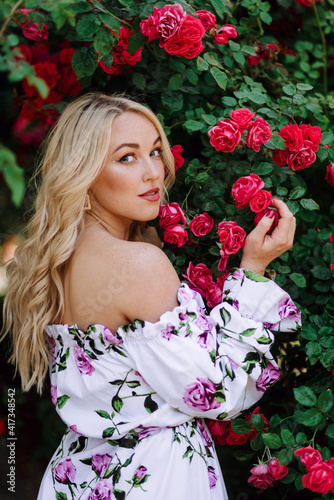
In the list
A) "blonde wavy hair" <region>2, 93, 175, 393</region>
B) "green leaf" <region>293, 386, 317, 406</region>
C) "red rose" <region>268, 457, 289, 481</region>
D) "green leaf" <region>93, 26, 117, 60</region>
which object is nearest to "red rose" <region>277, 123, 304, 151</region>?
"blonde wavy hair" <region>2, 93, 175, 393</region>

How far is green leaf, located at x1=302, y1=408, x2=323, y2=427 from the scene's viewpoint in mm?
1749

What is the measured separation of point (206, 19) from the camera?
6.76ft

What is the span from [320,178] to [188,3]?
959 mm

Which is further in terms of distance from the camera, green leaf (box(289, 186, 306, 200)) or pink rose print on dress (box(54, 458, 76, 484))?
green leaf (box(289, 186, 306, 200))

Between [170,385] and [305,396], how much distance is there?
0.47 m

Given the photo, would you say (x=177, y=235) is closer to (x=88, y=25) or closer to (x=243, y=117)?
(x=243, y=117)

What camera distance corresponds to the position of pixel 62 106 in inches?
91.7

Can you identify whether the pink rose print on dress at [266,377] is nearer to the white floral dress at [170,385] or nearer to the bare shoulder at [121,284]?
the white floral dress at [170,385]

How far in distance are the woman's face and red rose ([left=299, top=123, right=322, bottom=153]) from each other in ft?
1.86

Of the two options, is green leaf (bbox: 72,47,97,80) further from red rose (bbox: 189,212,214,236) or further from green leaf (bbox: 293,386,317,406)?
green leaf (bbox: 293,386,317,406)

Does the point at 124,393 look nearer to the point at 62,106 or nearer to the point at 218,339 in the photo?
the point at 218,339

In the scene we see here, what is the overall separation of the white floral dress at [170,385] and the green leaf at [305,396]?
100mm

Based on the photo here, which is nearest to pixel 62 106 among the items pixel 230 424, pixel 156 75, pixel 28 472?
pixel 156 75

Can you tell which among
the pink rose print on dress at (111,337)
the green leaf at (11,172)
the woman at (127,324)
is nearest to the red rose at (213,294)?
the woman at (127,324)
